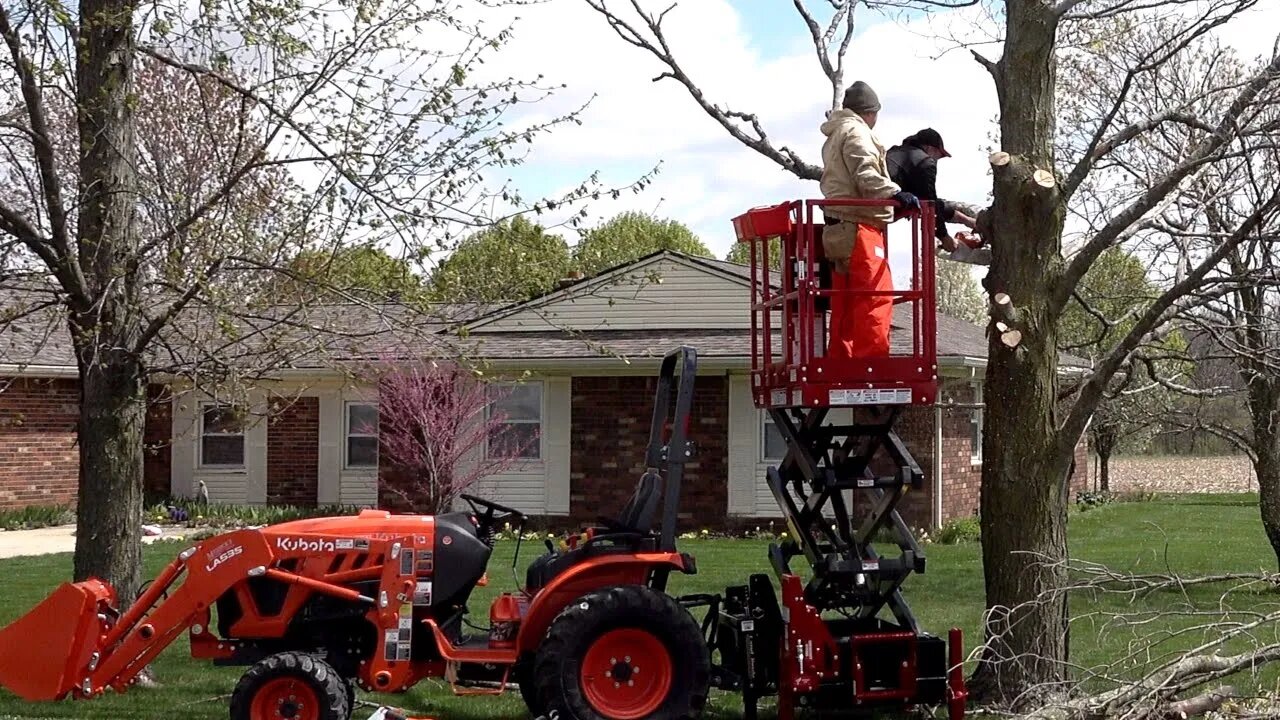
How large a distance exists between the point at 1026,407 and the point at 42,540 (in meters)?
15.8

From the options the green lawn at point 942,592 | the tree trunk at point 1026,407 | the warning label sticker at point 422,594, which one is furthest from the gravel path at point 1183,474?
the warning label sticker at point 422,594

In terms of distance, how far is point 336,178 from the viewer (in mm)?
8578

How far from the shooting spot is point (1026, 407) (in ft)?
27.0

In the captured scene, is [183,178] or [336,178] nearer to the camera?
[336,178]

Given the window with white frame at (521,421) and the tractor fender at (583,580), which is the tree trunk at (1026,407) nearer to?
the tractor fender at (583,580)

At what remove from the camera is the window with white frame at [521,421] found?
2055 centimetres

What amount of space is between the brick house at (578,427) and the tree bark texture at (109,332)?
9.07m

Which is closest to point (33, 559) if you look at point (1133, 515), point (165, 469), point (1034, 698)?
point (165, 469)

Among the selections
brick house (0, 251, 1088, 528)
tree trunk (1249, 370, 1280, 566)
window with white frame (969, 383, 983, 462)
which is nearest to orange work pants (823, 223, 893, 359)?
tree trunk (1249, 370, 1280, 566)

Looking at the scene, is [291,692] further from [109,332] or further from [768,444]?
[768,444]

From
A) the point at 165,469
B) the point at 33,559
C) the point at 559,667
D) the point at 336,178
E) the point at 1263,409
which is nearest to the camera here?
the point at 559,667

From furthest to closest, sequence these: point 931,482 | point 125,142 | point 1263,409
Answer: point 931,482
point 1263,409
point 125,142

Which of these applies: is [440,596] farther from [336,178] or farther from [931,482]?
[931,482]

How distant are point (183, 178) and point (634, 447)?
10.9 meters
